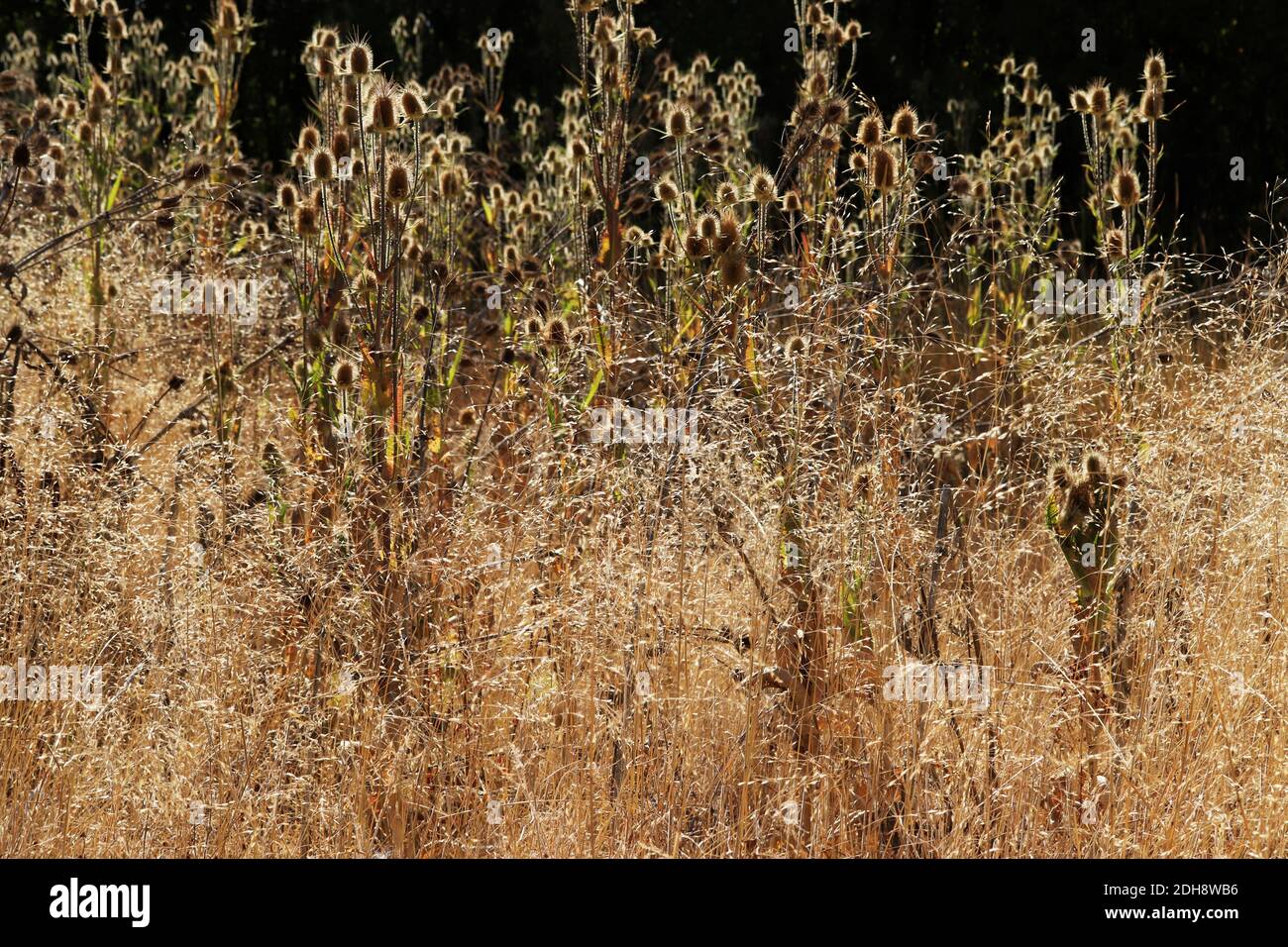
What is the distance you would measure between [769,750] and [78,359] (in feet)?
7.64

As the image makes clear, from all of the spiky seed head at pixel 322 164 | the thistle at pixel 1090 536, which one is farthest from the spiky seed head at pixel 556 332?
the thistle at pixel 1090 536

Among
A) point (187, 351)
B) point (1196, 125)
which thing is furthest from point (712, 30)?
point (187, 351)

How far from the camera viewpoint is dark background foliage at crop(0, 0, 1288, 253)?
9016 mm

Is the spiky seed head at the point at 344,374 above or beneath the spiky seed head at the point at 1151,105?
beneath

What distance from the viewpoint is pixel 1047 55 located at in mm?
9320

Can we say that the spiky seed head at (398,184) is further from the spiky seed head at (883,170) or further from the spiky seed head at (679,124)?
the spiky seed head at (883,170)

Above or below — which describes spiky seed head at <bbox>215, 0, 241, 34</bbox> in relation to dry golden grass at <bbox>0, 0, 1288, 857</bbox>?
above

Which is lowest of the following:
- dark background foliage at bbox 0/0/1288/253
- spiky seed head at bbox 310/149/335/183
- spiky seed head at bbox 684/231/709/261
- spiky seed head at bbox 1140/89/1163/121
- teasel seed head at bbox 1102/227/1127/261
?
spiky seed head at bbox 684/231/709/261

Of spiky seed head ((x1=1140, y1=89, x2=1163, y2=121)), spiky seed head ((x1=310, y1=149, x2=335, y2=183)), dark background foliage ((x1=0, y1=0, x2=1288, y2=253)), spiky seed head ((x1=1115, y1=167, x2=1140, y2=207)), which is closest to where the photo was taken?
spiky seed head ((x1=310, y1=149, x2=335, y2=183))

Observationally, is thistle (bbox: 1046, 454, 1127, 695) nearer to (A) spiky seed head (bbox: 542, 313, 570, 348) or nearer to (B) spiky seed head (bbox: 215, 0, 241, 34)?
(A) spiky seed head (bbox: 542, 313, 570, 348)

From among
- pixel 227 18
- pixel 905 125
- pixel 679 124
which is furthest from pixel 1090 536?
pixel 227 18

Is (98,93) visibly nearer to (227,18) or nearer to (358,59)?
(227,18)

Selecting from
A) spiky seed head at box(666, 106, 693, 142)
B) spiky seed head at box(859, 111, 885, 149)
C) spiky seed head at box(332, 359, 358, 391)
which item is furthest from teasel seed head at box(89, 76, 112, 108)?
spiky seed head at box(859, 111, 885, 149)

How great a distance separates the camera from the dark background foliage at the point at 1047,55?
9016 mm
